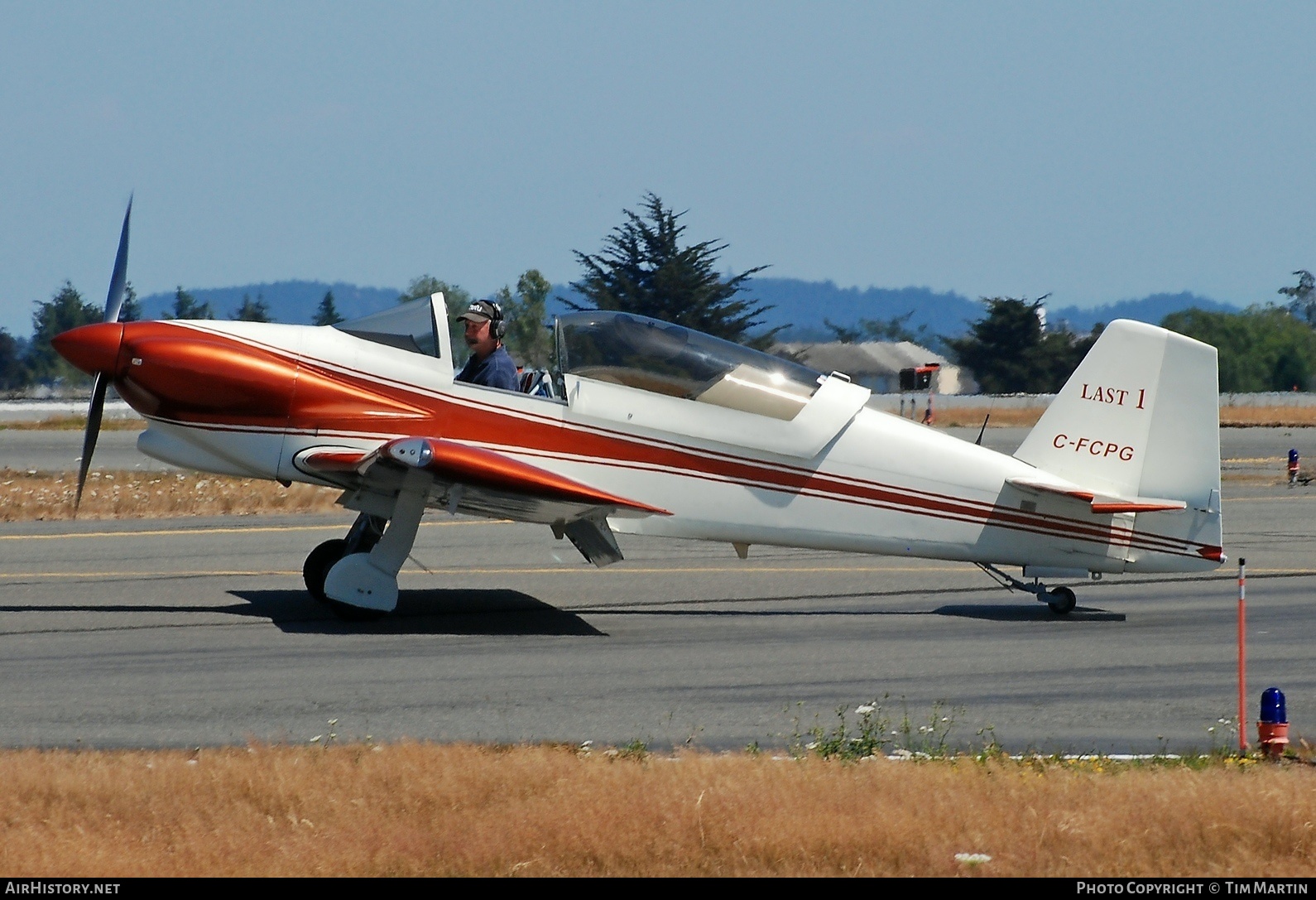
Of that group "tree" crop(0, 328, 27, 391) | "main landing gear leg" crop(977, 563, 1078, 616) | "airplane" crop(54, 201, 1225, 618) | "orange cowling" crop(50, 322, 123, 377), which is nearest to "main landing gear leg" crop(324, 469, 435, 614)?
"airplane" crop(54, 201, 1225, 618)

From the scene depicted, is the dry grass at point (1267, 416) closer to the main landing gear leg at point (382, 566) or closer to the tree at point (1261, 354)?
the tree at point (1261, 354)

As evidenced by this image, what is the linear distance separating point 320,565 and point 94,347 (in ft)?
8.03

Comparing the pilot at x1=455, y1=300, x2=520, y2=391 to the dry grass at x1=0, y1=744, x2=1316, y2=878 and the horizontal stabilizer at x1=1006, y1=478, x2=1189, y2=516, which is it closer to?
the horizontal stabilizer at x1=1006, y1=478, x2=1189, y2=516

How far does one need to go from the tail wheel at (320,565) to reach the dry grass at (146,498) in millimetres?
7640

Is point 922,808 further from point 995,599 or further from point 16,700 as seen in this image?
point 995,599

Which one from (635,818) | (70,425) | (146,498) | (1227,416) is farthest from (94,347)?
(1227,416)

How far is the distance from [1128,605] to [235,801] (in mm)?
8641

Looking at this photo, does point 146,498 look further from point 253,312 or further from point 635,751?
point 253,312

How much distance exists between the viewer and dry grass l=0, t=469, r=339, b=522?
18.6m

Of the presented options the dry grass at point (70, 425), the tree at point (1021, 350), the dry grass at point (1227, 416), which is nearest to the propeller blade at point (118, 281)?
the dry grass at point (70, 425)

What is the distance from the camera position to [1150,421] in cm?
1109

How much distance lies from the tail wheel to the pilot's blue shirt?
1.74 m

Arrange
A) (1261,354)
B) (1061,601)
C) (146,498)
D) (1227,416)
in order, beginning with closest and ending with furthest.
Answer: (1061,601) < (146,498) < (1227,416) < (1261,354)

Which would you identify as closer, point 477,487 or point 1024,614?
point 477,487
